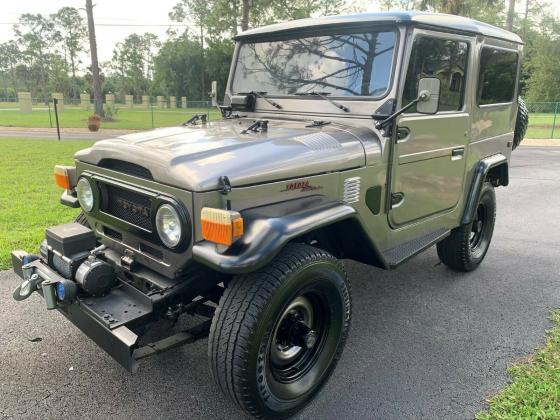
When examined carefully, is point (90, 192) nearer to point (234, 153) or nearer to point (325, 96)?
point (234, 153)

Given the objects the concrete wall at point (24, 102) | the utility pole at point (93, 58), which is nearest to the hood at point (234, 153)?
the utility pole at point (93, 58)

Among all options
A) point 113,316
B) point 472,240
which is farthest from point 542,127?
point 113,316

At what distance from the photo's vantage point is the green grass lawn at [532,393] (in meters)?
2.56

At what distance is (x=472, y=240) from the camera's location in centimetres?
486

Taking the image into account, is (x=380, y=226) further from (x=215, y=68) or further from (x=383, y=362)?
(x=215, y=68)

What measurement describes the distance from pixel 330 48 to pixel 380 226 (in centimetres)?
134

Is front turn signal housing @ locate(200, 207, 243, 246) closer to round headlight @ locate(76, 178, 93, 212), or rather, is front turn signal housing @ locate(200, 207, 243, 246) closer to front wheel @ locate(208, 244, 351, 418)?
front wheel @ locate(208, 244, 351, 418)

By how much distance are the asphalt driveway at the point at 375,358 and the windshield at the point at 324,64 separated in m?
1.83

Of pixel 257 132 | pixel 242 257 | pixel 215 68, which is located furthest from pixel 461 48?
pixel 215 68

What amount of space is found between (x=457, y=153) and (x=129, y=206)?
A: 2.67m

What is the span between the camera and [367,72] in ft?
10.4

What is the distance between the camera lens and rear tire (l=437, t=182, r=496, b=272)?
4348 mm

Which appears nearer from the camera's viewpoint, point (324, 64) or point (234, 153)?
point (234, 153)

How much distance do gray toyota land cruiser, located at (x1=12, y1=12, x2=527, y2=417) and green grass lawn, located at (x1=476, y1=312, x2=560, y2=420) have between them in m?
0.97
